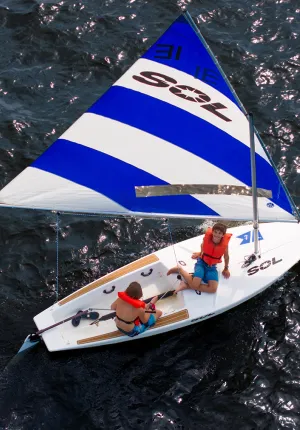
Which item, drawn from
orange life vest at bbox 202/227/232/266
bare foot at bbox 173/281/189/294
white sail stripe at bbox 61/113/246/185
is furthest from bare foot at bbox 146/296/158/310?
white sail stripe at bbox 61/113/246/185

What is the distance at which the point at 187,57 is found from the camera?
29.0 ft

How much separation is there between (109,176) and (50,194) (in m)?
0.99

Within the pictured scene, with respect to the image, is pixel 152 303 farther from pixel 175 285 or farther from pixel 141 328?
pixel 175 285

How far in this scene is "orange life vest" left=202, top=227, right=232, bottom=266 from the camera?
1062 centimetres

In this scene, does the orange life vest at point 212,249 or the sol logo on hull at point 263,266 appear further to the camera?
the sol logo on hull at point 263,266

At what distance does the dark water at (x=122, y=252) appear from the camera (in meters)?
10.0

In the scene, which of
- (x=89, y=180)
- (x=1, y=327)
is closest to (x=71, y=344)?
(x=1, y=327)

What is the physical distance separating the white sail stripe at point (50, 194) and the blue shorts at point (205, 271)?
225cm

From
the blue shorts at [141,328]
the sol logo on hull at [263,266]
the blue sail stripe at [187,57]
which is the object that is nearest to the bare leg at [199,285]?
the sol logo on hull at [263,266]

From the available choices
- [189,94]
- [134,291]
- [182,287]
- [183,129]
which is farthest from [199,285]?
[189,94]

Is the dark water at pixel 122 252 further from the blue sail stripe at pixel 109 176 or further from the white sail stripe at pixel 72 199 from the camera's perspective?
the blue sail stripe at pixel 109 176

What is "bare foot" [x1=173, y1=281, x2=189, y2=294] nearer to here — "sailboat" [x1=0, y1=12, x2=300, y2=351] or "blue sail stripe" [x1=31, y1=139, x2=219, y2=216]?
"sailboat" [x1=0, y1=12, x2=300, y2=351]

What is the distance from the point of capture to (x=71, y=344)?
10453 mm

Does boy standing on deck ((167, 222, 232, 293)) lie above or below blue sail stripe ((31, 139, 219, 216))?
below
